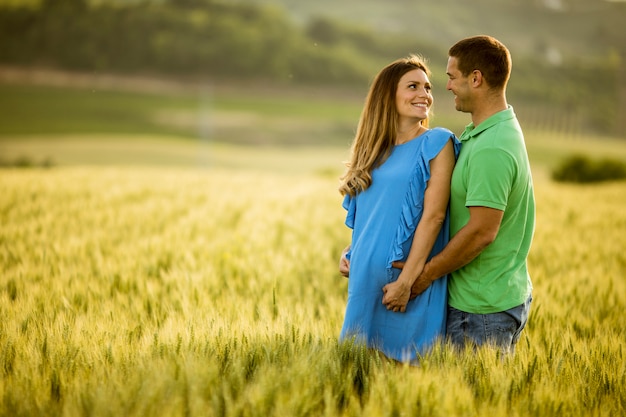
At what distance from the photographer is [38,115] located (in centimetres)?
5534

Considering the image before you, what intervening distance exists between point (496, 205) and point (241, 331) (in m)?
1.30

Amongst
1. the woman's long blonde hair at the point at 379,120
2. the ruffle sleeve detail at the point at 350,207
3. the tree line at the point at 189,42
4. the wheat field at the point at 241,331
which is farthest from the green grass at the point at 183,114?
the woman's long blonde hair at the point at 379,120

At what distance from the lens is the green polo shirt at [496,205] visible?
7.53 feet

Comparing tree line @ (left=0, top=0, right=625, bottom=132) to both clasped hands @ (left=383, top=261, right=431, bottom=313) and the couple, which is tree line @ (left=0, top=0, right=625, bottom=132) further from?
clasped hands @ (left=383, top=261, right=431, bottom=313)

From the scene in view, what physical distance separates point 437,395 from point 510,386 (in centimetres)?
40

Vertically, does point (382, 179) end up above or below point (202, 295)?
above

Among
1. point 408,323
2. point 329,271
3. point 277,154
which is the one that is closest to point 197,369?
point 408,323

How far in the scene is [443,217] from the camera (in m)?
2.45

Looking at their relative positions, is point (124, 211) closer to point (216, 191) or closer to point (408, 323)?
point (216, 191)

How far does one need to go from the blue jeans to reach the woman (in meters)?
0.08

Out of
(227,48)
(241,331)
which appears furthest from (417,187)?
(227,48)

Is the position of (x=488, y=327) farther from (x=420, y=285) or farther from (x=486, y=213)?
(x=486, y=213)

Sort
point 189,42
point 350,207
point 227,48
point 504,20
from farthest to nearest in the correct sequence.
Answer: point 504,20, point 227,48, point 189,42, point 350,207

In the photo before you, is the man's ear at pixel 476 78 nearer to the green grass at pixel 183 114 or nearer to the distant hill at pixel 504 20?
the green grass at pixel 183 114
